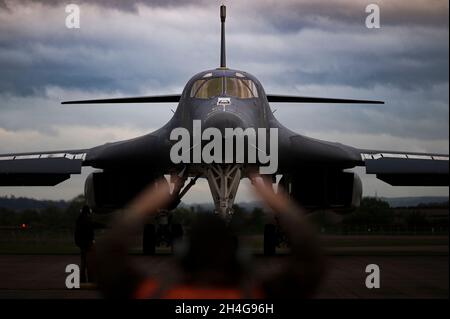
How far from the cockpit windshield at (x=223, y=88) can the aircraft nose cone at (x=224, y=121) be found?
1539 millimetres

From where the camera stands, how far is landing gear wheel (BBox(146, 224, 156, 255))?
57.4 feet

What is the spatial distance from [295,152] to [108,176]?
157 inches

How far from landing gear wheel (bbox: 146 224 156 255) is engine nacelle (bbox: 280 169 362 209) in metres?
3.68

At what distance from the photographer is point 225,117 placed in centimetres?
1211

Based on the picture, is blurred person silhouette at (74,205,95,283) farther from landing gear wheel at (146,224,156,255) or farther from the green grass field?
the green grass field

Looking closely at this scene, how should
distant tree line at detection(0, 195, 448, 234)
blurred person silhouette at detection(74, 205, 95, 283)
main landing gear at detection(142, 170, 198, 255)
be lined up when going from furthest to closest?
main landing gear at detection(142, 170, 198, 255), distant tree line at detection(0, 195, 448, 234), blurred person silhouette at detection(74, 205, 95, 283)

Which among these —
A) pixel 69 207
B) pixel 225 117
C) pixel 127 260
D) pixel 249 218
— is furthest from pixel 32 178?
pixel 127 260

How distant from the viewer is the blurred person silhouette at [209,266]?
9.11ft

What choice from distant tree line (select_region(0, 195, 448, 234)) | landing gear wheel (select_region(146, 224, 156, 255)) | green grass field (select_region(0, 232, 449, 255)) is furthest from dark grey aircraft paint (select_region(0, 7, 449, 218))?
landing gear wheel (select_region(146, 224, 156, 255))

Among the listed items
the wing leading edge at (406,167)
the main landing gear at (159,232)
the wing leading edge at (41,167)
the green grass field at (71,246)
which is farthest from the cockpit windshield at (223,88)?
the green grass field at (71,246)

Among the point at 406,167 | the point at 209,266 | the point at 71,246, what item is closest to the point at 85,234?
the point at 209,266

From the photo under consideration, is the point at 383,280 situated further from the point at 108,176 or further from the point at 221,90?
the point at 108,176

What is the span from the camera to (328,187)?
52.4 feet

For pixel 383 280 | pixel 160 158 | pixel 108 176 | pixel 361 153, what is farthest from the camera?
pixel 361 153
